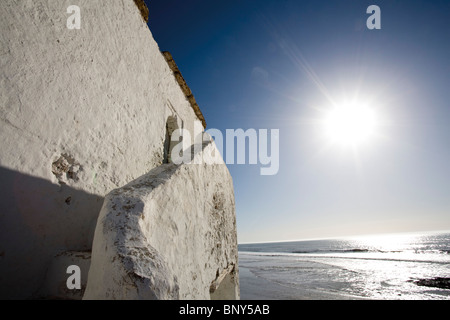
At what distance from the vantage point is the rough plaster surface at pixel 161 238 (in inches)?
51.6

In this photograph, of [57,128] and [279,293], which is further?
[279,293]

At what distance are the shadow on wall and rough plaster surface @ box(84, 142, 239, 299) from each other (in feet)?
2.08

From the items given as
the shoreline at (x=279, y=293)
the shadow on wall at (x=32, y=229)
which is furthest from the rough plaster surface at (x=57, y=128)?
the shoreline at (x=279, y=293)

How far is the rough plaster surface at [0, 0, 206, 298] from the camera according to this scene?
174cm

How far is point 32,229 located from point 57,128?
0.87 m

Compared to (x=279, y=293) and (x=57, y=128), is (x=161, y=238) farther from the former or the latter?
(x=279, y=293)

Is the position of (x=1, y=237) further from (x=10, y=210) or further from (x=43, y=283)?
(x=43, y=283)

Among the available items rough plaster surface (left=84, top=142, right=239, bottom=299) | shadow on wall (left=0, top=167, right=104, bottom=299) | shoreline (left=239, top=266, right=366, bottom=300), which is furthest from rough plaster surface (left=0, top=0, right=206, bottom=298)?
shoreline (left=239, top=266, right=366, bottom=300)

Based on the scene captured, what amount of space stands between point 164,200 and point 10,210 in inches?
43.0

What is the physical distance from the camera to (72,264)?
6.01 ft

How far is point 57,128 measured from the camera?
6.95 feet

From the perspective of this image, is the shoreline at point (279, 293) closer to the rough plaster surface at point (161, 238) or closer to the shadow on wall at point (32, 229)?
the rough plaster surface at point (161, 238)

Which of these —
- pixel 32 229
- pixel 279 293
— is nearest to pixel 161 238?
pixel 32 229
